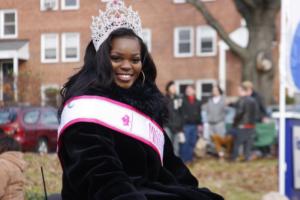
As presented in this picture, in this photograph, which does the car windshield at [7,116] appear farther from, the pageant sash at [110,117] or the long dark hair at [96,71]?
the pageant sash at [110,117]

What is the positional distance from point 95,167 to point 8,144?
8.53 ft

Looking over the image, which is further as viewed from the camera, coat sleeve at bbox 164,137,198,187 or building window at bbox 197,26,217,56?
building window at bbox 197,26,217,56

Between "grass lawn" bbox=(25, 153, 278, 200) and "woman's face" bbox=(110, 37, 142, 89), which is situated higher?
"woman's face" bbox=(110, 37, 142, 89)

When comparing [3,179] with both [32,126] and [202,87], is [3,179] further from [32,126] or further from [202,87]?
[202,87]

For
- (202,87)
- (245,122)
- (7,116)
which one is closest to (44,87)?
(7,116)

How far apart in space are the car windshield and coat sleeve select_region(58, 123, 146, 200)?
203 centimetres

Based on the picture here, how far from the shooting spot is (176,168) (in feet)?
12.5

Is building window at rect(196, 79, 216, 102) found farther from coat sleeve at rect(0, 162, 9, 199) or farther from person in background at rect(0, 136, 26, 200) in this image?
coat sleeve at rect(0, 162, 9, 199)

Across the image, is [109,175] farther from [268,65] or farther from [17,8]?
[268,65]

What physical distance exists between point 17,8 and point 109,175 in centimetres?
174

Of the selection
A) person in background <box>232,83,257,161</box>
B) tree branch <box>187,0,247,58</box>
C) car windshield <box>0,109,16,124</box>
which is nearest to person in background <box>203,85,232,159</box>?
person in background <box>232,83,257,161</box>

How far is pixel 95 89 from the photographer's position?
11.3 feet

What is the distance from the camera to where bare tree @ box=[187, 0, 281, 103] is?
680 inches

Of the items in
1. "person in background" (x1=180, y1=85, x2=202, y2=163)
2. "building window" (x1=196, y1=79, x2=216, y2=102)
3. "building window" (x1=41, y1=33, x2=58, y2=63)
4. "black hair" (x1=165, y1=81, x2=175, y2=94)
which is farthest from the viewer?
"building window" (x1=196, y1=79, x2=216, y2=102)
